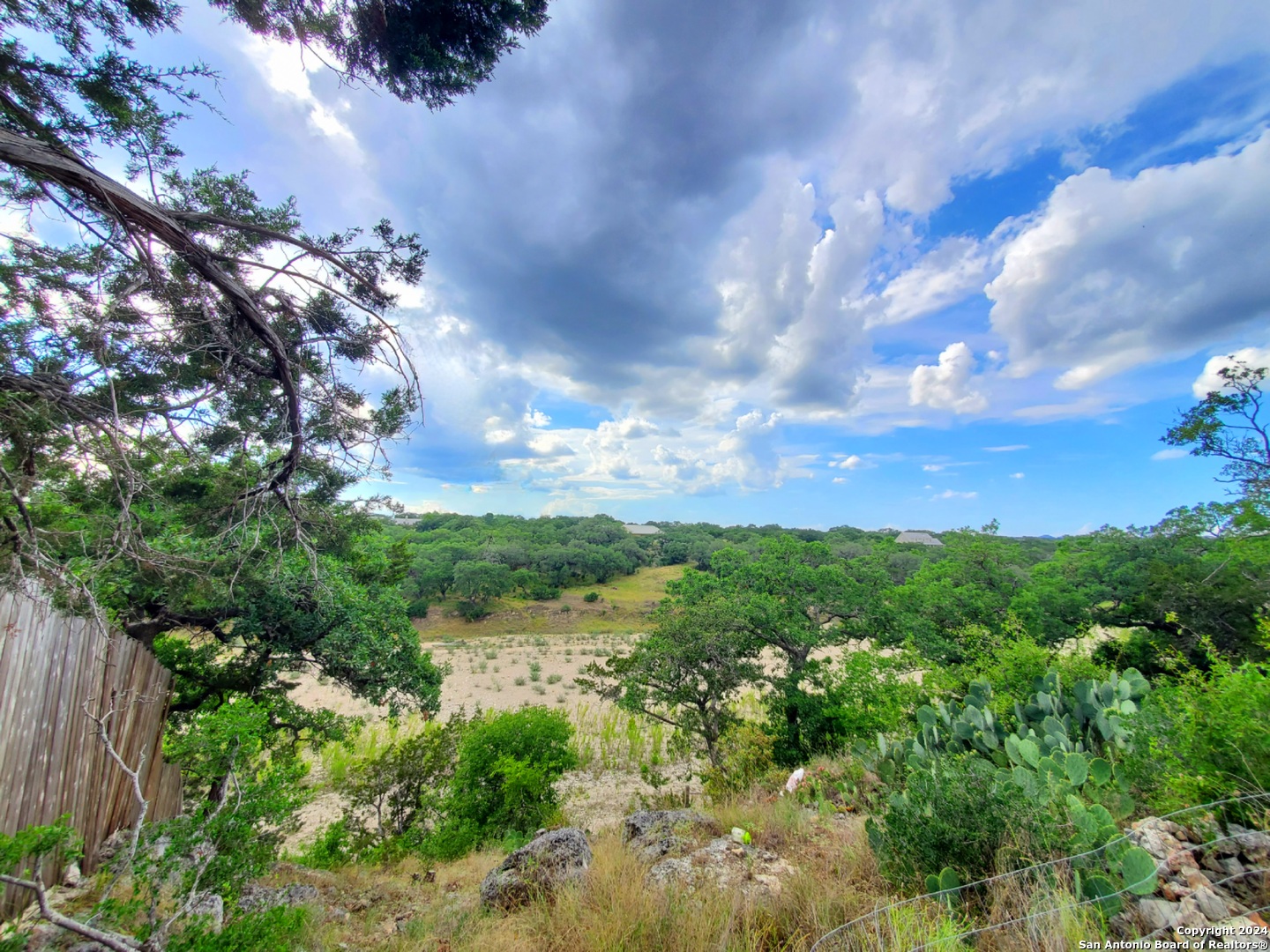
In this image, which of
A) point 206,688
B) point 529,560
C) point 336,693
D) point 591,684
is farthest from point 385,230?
point 529,560

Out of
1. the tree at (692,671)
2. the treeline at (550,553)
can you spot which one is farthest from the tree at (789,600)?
the treeline at (550,553)

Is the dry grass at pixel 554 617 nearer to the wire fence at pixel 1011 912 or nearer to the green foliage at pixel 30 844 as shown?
the wire fence at pixel 1011 912

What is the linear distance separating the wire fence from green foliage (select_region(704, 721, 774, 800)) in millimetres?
5157

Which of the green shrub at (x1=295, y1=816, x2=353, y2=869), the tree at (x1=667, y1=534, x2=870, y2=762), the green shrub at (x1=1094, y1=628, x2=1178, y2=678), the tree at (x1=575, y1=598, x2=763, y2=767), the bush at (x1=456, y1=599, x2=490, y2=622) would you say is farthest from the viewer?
the bush at (x1=456, y1=599, x2=490, y2=622)

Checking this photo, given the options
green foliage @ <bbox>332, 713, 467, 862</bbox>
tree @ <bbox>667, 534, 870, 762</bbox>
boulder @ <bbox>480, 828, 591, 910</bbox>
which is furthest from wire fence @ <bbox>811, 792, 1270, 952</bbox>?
tree @ <bbox>667, 534, 870, 762</bbox>

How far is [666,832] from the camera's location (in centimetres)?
506

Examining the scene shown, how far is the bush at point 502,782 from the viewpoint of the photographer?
285 inches

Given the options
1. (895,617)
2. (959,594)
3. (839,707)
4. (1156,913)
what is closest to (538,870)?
(1156,913)

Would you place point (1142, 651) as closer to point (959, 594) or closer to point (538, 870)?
point (959, 594)

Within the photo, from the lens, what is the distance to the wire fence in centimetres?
239

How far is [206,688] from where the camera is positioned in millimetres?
6715

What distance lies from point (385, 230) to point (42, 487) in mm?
4250

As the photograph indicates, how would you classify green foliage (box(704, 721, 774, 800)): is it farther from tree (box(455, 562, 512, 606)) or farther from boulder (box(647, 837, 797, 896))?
tree (box(455, 562, 512, 606))

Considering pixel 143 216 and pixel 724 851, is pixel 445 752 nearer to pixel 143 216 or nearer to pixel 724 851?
pixel 724 851
